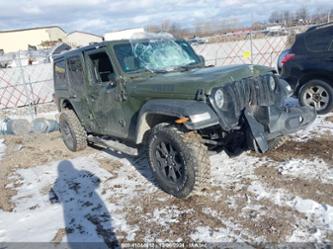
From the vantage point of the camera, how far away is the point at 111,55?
4.78 meters

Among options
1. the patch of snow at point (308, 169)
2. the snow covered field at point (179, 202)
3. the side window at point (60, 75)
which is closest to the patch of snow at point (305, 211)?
the snow covered field at point (179, 202)

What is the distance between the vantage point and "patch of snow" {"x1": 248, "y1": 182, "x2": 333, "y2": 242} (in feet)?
10.2

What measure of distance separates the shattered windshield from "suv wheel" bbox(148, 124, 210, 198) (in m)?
1.17

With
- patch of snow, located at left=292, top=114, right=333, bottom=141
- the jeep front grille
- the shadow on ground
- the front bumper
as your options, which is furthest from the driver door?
patch of snow, located at left=292, top=114, right=333, bottom=141

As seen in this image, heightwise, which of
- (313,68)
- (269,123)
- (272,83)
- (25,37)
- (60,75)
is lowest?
(269,123)

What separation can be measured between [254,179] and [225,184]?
40 cm

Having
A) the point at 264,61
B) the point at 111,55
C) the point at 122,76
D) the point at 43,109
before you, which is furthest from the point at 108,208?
the point at 264,61

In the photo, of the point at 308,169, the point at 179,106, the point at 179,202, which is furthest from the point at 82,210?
the point at 308,169

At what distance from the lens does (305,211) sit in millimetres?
3512

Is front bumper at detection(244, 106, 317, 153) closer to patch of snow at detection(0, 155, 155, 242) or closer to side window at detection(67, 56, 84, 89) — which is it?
patch of snow at detection(0, 155, 155, 242)

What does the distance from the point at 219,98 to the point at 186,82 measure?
440 millimetres

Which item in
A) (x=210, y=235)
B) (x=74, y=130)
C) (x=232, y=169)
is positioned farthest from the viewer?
(x=74, y=130)

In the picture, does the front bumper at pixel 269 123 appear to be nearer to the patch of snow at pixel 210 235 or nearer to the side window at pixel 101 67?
the patch of snow at pixel 210 235

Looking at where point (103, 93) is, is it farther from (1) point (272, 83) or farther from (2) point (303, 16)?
(2) point (303, 16)
